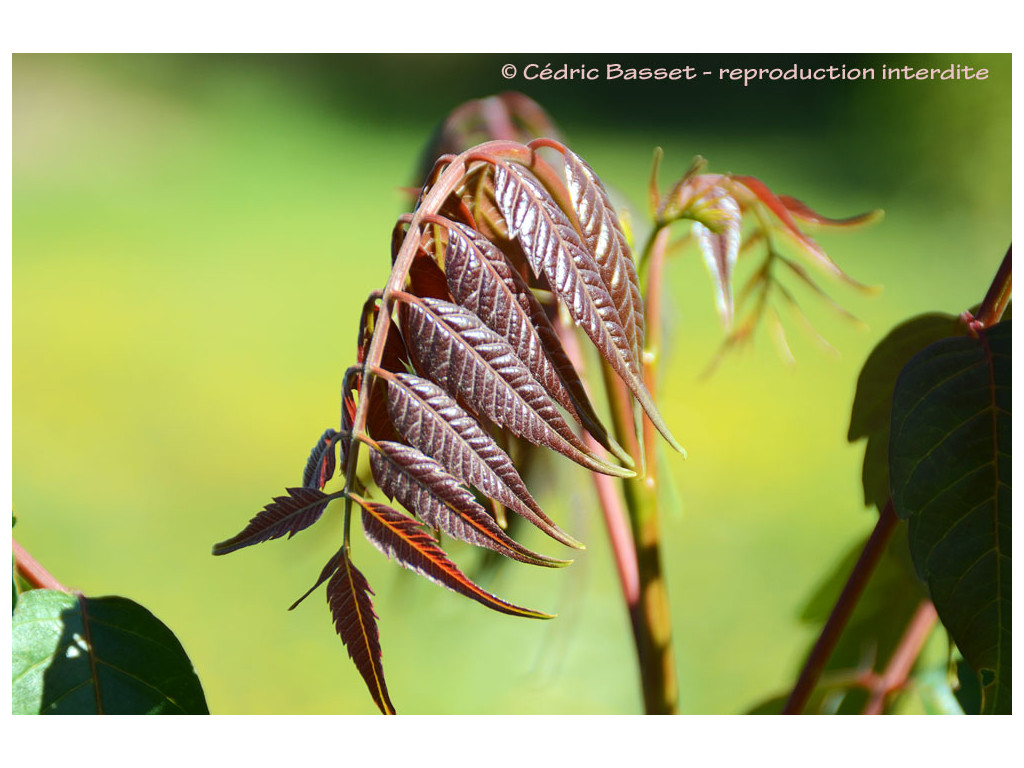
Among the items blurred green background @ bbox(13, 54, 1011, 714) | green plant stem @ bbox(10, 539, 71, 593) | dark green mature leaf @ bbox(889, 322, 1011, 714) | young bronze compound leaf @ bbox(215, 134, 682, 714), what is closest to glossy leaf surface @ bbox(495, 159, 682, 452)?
young bronze compound leaf @ bbox(215, 134, 682, 714)

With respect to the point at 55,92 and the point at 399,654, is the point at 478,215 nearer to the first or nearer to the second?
the point at 399,654

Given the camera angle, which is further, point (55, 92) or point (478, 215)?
point (55, 92)

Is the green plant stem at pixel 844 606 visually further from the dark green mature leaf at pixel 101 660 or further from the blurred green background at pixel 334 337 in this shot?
the blurred green background at pixel 334 337

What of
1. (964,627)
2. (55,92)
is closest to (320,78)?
(55,92)

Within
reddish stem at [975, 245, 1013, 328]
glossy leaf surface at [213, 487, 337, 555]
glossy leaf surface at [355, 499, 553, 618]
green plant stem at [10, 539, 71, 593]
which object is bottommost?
green plant stem at [10, 539, 71, 593]

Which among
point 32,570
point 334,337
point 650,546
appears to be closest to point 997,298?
point 650,546

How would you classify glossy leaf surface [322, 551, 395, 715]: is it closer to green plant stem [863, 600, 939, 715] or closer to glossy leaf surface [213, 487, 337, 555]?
glossy leaf surface [213, 487, 337, 555]
